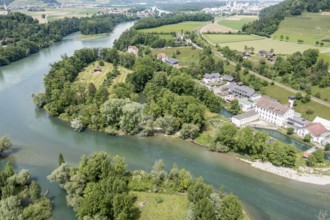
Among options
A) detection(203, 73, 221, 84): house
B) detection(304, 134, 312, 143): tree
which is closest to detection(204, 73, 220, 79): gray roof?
detection(203, 73, 221, 84): house

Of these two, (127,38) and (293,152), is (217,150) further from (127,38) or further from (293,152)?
(127,38)

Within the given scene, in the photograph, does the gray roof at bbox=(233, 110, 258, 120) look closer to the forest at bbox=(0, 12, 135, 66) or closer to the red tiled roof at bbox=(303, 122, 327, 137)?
the red tiled roof at bbox=(303, 122, 327, 137)

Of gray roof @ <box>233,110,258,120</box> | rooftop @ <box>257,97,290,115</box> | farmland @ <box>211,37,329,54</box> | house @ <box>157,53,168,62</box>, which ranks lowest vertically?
gray roof @ <box>233,110,258,120</box>

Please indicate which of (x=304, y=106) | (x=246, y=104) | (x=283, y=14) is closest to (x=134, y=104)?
(x=246, y=104)

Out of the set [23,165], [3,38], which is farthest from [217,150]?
[3,38]

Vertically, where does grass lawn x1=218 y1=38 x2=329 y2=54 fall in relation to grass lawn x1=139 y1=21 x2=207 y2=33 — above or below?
below

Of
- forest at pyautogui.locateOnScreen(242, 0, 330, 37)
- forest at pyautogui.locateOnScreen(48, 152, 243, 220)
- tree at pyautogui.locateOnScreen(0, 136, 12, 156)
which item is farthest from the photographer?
forest at pyautogui.locateOnScreen(242, 0, 330, 37)

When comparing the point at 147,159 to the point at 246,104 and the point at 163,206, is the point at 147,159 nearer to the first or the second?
the point at 163,206

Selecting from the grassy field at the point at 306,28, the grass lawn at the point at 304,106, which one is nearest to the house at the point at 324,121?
the grass lawn at the point at 304,106
